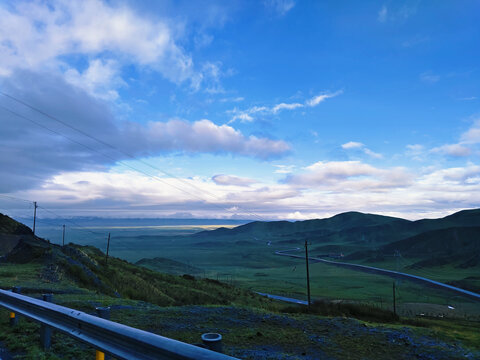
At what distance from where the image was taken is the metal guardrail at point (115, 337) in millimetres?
3247

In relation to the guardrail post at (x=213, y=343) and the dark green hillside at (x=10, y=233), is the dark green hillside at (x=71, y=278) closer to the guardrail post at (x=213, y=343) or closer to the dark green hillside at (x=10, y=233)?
the dark green hillside at (x=10, y=233)

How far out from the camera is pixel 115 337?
4.24 metres

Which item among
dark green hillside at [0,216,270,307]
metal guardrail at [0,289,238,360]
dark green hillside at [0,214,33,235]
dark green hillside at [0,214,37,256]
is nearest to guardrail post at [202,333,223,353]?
metal guardrail at [0,289,238,360]

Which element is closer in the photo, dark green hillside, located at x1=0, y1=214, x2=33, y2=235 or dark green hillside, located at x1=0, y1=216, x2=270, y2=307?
dark green hillside, located at x1=0, y1=216, x2=270, y2=307

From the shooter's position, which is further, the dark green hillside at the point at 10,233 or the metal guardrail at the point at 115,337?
the dark green hillside at the point at 10,233

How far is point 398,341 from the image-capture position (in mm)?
11031

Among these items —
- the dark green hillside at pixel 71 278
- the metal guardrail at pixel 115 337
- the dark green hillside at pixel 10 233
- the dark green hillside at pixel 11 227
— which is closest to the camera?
the metal guardrail at pixel 115 337

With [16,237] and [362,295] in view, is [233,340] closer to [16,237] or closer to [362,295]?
[16,237]

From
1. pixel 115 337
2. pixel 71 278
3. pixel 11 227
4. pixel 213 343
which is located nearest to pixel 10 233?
pixel 11 227

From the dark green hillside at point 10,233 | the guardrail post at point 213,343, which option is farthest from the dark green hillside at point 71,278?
the guardrail post at point 213,343

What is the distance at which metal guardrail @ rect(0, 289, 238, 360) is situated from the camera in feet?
10.7

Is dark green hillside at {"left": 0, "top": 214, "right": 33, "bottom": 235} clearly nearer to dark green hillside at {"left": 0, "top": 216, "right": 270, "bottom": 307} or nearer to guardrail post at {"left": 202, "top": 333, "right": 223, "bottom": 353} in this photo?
dark green hillside at {"left": 0, "top": 216, "right": 270, "bottom": 307}

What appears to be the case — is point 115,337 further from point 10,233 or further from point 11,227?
point 11,227

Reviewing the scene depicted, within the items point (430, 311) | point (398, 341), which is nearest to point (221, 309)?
point (398, 341)
